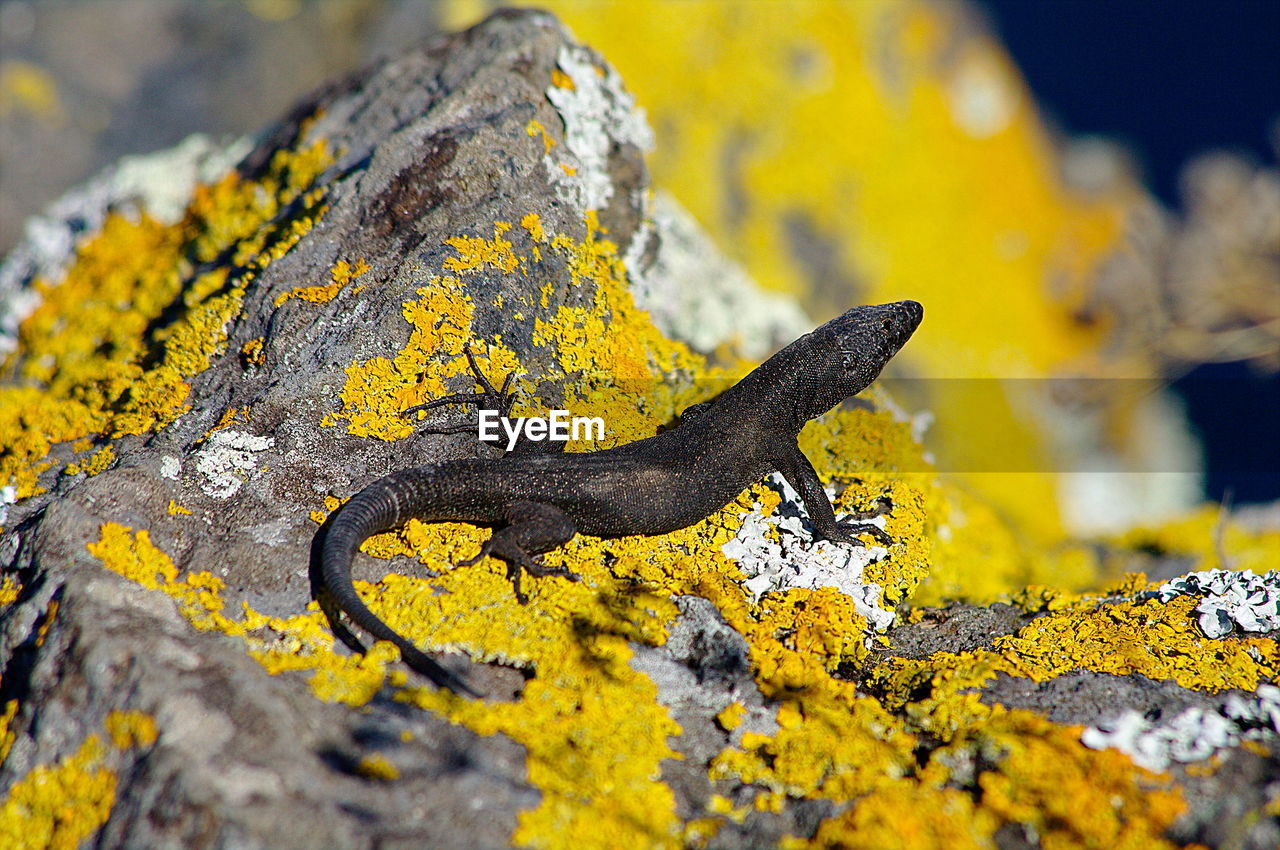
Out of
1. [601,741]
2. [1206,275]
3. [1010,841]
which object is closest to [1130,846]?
[1010,841]

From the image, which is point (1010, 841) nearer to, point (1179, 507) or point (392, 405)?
point (392, 405)

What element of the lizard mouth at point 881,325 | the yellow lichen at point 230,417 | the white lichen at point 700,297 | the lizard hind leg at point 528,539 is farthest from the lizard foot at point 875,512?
the yellow lichen at point 230,417

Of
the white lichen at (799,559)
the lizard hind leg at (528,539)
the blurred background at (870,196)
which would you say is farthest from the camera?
the blurred background at (870,196)

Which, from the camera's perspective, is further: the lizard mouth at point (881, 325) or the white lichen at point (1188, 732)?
the lizard mouth at point (881, 325)

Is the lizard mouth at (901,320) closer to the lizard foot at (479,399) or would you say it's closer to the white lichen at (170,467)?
the lizard foot at (479,399)

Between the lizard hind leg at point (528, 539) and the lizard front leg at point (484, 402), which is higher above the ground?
the lizard front leg at point (484, 402)

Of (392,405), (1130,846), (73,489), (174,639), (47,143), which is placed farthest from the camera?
(47,143)
